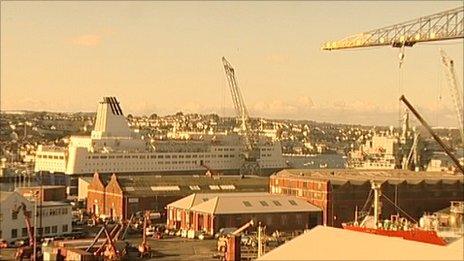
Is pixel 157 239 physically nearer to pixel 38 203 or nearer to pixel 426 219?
pixel 38 203

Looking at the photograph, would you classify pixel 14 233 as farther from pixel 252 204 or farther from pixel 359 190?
pixel 359 190

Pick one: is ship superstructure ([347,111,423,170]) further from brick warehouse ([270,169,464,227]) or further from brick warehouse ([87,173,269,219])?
brick warehouse ([87,173,269,219])

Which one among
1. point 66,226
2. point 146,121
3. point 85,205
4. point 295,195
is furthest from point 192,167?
point 146,121

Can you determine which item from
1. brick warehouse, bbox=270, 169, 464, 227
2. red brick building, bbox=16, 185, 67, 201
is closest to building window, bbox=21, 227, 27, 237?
red brick building, bbox=16, 185, 67, 201

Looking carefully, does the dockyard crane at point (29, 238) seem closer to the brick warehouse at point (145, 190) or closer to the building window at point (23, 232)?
the building window at point (23, 232)

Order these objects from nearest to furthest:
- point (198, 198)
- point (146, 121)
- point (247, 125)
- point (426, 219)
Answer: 1. point (426, 219)
2. point (198, 198)
3. point (247, 125)
4. point (146, 121)

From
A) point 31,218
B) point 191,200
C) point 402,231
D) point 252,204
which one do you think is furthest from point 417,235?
point 191,200

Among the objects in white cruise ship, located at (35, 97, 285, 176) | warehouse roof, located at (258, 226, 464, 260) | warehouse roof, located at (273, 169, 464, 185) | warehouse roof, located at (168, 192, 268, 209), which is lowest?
warehouse roof, located at (168, 192, 268, 209)
